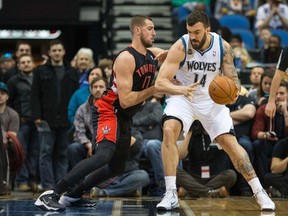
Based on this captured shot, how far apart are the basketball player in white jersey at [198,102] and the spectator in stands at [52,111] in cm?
322

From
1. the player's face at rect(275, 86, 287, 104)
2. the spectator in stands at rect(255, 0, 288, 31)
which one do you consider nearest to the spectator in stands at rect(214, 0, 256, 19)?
the spectator in stands at rect(255, 0, 288, 31)

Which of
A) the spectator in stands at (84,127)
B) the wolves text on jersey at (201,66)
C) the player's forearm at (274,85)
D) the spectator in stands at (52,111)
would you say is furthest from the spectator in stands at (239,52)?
the wolves text on jersey at (201,66)

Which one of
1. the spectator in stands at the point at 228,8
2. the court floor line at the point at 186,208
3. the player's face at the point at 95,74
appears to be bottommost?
the court floor line at the point at 186,208

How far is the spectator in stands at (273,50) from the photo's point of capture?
1485cm

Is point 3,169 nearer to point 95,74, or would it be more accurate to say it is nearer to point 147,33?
point 95,74

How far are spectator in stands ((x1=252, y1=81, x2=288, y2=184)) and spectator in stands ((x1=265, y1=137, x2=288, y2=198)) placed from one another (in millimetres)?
289

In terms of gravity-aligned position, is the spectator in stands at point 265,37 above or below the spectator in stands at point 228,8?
below

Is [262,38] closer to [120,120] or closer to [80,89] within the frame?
[80,89]

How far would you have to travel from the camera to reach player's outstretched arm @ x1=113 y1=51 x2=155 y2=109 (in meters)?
9.05

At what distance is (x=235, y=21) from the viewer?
1727cm

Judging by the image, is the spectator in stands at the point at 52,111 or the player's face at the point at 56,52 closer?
the spectator in stands at the point at 52,111

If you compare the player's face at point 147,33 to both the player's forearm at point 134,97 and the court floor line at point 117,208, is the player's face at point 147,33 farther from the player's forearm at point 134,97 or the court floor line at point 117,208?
the court floor line at point 117,208

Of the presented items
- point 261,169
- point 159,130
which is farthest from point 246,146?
point 159,130

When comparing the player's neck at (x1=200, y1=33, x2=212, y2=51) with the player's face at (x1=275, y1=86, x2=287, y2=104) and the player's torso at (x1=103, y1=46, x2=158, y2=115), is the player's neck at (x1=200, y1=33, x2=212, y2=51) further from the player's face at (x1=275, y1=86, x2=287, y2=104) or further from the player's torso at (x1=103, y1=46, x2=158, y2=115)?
the player's face at (x1=275, y1=86, x2=287, y2=104)
